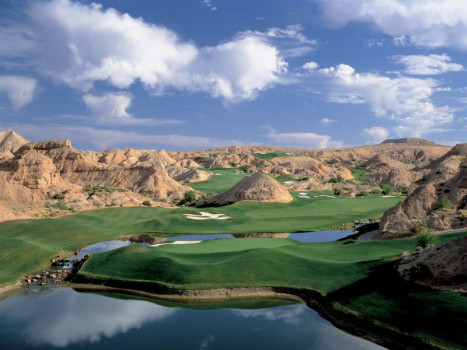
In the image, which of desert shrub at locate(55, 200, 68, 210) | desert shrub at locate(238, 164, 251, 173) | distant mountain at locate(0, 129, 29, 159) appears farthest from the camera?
desert shrub at locate(238, 164, 251, 173)

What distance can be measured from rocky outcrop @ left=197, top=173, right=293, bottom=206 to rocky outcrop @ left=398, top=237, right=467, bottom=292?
42403 mm

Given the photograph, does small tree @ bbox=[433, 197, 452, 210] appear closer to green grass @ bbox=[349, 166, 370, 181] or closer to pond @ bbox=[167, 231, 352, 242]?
pond @ bbox=[167, 231, 352, 242]

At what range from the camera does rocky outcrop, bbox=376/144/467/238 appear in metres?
29.8

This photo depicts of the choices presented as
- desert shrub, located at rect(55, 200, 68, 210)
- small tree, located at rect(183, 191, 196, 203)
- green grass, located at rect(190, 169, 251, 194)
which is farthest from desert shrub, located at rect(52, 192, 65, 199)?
green grass, located at rect(190, 169, 251, 194)

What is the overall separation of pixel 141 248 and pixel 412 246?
658 inches

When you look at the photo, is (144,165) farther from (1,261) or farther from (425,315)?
(425,315)

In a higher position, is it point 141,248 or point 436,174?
point 436,174

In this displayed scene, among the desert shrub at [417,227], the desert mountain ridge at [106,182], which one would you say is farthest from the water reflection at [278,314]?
the desert mountain ridge at [106,182]

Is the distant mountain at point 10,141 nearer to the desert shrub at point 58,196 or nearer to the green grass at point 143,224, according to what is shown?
the desert shrub at point 58,196

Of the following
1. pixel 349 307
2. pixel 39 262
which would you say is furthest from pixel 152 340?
pixel 39 262

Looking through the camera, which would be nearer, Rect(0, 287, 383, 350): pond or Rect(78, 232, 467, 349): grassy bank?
Rect(0, 287, 383, 350): pond

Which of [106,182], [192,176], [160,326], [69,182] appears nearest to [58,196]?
[69,182]

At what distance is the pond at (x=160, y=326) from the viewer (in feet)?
52.3

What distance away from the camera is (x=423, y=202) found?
111ft
